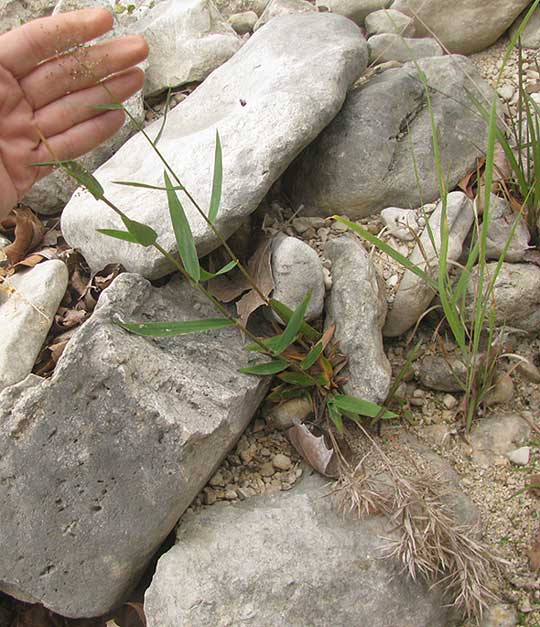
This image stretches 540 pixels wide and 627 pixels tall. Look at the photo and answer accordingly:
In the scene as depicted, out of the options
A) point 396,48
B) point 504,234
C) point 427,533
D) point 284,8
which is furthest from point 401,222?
point 284,8

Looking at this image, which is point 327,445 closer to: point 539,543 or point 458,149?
point 539,543

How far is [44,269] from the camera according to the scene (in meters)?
2.02

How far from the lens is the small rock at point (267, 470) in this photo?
1.84m

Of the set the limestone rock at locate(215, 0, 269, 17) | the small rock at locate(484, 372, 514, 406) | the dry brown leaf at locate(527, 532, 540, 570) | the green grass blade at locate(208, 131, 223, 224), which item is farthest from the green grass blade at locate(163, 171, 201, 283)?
the limestone rock at locate(215, 0, 269, 17)

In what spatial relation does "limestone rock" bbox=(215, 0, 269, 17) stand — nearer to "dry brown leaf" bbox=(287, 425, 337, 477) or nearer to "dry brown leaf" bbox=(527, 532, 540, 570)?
"dry brown leaf" bbox=(287, 425, 337, 477)

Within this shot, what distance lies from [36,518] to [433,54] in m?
1.92

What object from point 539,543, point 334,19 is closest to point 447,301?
point 539,543

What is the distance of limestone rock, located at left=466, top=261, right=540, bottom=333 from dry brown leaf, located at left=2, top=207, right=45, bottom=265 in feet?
4.59

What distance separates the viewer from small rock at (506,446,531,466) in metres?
1.75

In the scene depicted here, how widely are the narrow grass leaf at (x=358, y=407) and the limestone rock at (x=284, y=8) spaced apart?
1.56m

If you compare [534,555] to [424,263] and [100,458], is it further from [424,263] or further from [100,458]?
[100,458]

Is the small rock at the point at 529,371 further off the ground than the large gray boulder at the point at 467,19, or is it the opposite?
the large gray boulder at the point at 467,19

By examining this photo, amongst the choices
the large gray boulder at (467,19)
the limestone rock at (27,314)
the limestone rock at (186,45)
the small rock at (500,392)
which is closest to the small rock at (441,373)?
the small rock at (500,392)

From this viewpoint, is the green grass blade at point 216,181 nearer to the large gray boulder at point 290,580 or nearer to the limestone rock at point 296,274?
the limestone rock at point 296,274
